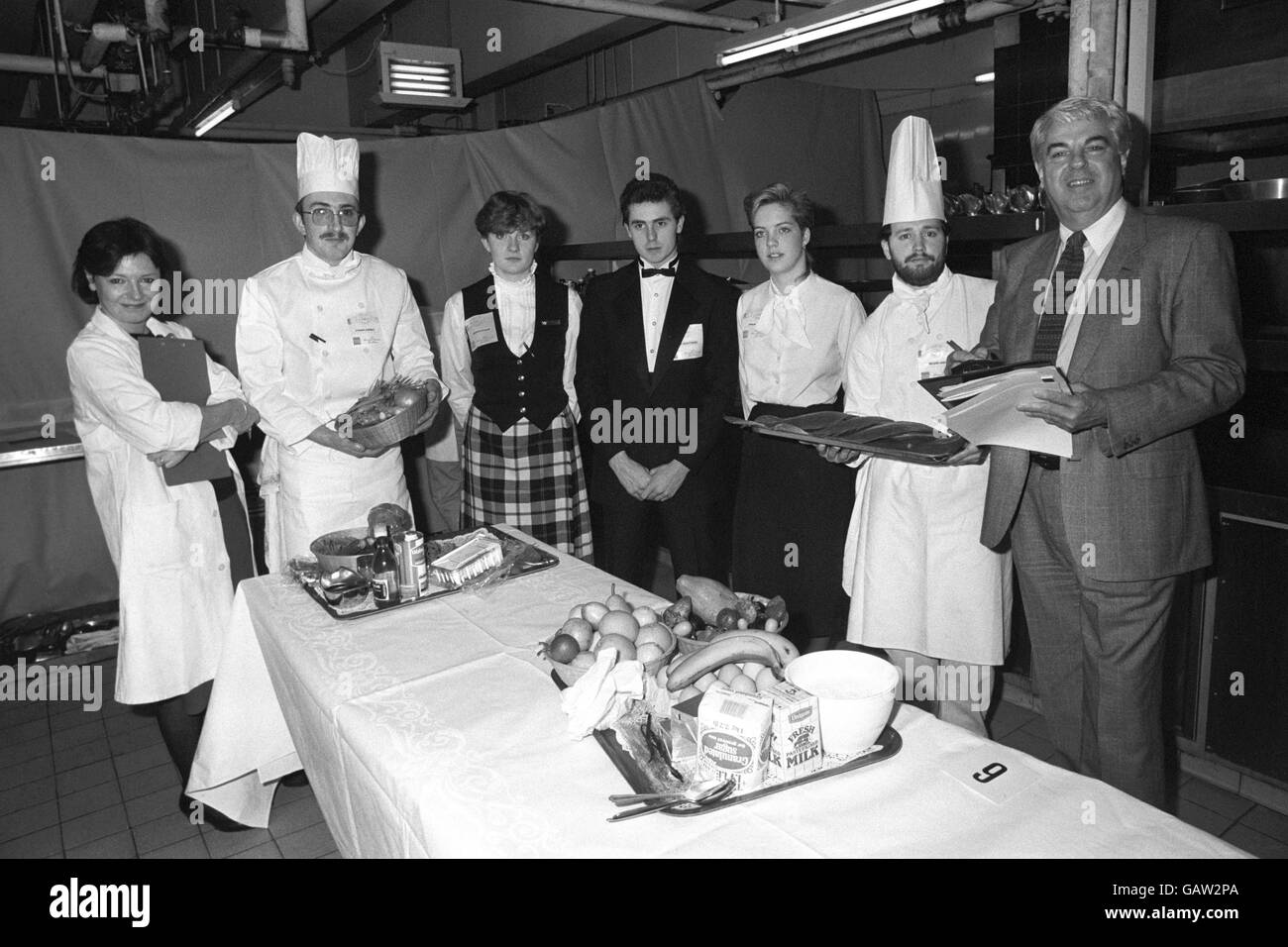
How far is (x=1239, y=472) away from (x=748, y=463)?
1.52m

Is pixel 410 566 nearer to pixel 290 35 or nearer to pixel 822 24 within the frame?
pixel 822 24

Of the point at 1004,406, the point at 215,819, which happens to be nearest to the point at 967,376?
the point at 1004,406

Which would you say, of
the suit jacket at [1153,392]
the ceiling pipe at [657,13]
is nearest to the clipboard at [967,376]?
the suit jacket at [1153,392]

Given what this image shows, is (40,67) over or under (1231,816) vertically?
over

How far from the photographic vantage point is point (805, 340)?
2893 mm

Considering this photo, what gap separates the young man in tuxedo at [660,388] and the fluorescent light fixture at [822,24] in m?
1.07

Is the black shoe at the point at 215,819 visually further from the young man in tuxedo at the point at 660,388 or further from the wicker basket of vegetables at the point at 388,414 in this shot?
the young man in tuxedo at the point at 660,388

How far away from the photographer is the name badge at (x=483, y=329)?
3166 mm

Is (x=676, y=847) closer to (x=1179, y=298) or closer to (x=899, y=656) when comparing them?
(x=1179, y=298)

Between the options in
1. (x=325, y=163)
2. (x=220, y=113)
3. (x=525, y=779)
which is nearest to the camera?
(x=525, y=779)

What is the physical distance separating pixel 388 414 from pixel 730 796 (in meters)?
1.71

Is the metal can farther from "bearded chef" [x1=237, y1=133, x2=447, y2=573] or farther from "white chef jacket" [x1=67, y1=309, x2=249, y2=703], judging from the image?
"white chef jacket" [x1=67, y1=309, x2=249, y2=703]

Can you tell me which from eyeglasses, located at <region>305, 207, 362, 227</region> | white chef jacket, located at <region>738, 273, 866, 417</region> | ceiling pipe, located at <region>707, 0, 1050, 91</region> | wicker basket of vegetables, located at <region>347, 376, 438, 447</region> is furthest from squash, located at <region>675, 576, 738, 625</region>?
ceiling pipe, located at <region>707, 0, 1050, 91</region>

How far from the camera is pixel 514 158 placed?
195 inches
